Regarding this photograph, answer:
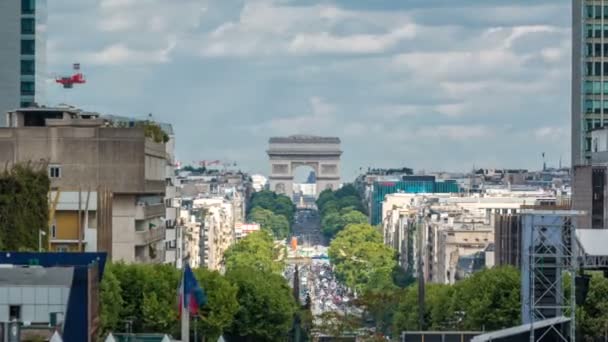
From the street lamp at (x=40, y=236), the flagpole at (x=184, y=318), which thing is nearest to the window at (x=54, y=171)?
the street lamp at (x=40, y=236)

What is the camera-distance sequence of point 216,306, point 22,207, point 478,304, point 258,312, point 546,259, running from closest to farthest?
1. point 546,259
2. point 22,207
3. point 216,306
4. point 258,312
5. point 478,304

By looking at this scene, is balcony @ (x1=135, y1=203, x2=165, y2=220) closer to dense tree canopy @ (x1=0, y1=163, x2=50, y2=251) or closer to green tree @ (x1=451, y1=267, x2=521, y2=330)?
dense tree canopy @ (x1=0, y1=163, x2=50, y2=251)

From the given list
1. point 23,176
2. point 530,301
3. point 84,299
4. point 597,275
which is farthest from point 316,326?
point 84,299

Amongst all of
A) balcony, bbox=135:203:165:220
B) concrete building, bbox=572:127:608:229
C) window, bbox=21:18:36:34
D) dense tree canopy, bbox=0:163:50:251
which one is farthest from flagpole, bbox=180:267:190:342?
window, bbox=21:18:36:34

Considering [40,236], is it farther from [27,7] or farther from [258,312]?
[27,7]

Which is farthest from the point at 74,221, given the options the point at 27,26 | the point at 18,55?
the point at 27,26

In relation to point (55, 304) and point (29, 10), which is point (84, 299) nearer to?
point (55, 304)
